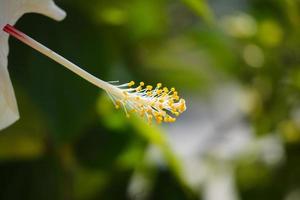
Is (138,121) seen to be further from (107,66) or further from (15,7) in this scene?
(15,7)

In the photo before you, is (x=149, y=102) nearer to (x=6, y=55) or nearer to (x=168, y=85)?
(x=6, y=55)

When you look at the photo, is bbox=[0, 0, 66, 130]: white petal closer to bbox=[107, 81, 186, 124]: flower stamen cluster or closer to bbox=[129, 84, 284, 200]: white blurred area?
bbox=[107, 81, 186, 124]: flower stamen cluster

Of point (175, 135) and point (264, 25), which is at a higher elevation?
point (264, 25)

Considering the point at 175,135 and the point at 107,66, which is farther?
the point at 175,135

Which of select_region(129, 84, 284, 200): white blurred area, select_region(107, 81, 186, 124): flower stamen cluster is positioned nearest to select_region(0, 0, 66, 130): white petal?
select_region(107, 81, 186, 124): flower stamen cluster

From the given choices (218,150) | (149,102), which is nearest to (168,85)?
(218,150)

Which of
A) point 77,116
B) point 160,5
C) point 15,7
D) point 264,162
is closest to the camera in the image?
point 15,7

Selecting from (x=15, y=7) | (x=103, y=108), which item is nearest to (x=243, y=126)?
(x=103, y=108)
